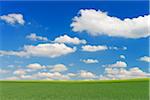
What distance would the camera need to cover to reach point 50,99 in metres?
12.8

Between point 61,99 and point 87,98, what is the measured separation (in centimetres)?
113

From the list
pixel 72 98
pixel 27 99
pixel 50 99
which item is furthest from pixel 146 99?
pixel 27 99

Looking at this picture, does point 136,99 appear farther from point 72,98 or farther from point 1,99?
point 1,99

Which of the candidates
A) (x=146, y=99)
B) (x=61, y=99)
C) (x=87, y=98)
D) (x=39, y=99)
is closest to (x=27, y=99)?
(x=39, y=99)

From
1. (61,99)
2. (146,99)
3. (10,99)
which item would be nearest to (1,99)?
(10,99)

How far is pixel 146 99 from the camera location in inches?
524

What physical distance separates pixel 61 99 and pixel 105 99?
171cm

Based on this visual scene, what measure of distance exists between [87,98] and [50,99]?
4.85 ft

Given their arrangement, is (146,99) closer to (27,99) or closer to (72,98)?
(72,98)

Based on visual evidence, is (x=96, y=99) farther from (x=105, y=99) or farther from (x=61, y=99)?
(x=61, y=99)

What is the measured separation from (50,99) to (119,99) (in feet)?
8.84

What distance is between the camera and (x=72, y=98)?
13.1m

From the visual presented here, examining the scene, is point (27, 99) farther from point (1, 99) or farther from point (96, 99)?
point (96, 99)

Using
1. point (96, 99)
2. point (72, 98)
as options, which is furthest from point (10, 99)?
point (96, 99)
